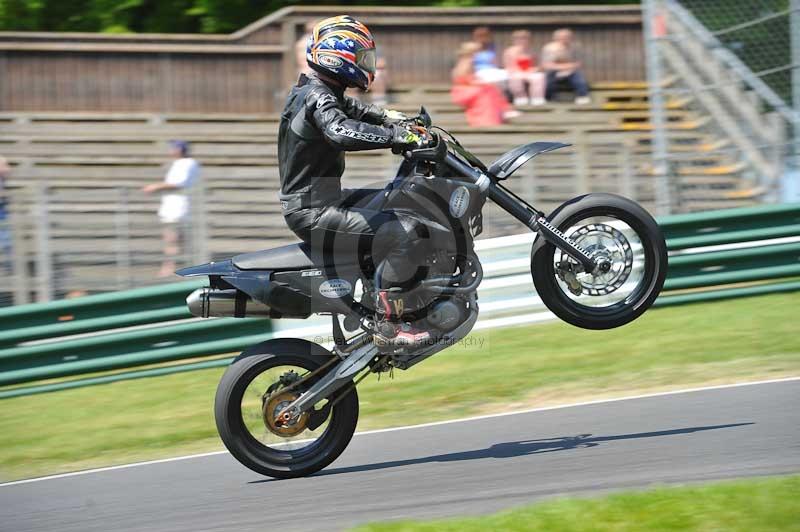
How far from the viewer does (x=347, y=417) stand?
20.4 feet

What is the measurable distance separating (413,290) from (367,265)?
1.00ft

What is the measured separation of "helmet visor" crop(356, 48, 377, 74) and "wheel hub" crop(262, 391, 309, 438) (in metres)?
1.78

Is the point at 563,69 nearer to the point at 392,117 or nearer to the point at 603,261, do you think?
the point at 392,117

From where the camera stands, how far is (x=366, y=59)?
5.89m

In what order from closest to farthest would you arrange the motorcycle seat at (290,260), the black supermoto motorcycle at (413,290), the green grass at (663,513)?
the green grass at (663,513) < the black supermoto motorcycle at (413,290) < the motorcycle seat at (290,260)

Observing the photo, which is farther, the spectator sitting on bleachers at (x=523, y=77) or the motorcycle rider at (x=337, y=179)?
the spectator sitting on bleachers at (x=523, y=77)

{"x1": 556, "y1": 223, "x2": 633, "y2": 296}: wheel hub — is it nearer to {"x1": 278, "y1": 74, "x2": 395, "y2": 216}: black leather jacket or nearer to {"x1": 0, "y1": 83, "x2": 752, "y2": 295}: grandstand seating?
{"x1": 278, "y1": 74, "x2": 395, "y2": 216}: black leather jacket

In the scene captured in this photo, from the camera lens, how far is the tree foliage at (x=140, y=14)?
1897 cm

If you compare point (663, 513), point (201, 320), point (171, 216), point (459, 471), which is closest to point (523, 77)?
point (171, 216)

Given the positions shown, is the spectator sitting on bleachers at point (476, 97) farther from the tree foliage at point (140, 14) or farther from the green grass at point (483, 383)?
the tree foliage at point (140, 14)

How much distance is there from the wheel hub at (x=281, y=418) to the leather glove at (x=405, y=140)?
146 centimetres

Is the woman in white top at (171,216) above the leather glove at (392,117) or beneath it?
beneath

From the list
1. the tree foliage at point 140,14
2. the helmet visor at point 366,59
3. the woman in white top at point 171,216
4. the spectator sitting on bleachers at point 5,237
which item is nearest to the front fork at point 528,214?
the helmet visor at point 366,59

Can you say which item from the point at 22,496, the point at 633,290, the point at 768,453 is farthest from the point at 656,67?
the point at 22,496
